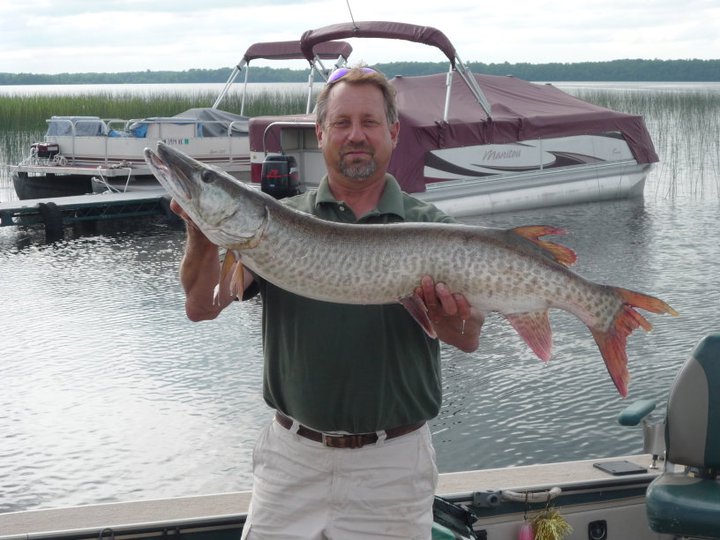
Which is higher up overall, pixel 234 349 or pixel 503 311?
pixel 503 311

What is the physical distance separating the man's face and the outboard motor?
36.2 feet

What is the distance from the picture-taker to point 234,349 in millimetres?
9211

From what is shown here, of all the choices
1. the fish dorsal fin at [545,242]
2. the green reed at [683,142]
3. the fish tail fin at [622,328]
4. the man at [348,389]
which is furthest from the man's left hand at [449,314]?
the green reed at [683,142]

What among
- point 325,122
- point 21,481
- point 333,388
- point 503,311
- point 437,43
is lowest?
point 21,481

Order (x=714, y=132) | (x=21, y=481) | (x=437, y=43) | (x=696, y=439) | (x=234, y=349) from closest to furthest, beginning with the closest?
(x=696, y=439)
(x=21, y=481)
(x=234, y=349)
(x=437, y=43)
(x=714, y=132)

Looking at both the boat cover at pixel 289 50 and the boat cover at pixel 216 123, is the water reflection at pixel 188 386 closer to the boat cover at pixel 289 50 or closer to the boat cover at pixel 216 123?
the boat cover at pixel 216 123

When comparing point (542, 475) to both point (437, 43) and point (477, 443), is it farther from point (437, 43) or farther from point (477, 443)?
point (437, 43)

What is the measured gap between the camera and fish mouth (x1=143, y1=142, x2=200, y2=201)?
267cm

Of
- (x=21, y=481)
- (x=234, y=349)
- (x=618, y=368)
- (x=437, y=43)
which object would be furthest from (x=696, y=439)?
(x=437, y=43)

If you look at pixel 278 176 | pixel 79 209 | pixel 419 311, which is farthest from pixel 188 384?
pixel 79 209

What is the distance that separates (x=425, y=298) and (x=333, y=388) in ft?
1.21

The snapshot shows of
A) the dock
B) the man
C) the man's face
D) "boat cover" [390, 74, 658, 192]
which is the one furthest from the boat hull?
the dock

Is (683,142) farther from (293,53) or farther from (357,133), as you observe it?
(357,133)

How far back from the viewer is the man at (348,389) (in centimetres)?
273
